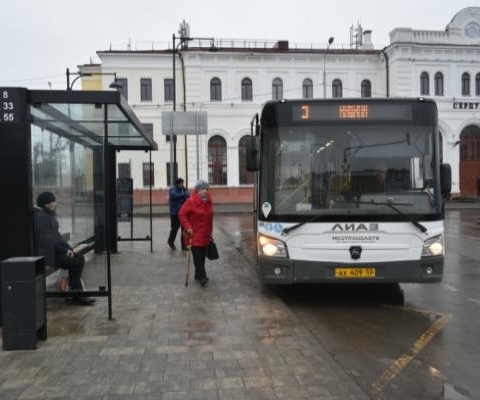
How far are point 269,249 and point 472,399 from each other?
12.3 feet

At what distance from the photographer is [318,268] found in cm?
784

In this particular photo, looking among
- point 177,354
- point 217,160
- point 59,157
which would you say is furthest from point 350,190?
point 217,160

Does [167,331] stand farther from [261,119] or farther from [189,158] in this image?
[189,158]

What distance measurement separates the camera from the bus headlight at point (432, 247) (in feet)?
25.7

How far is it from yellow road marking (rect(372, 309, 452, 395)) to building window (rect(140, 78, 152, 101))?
34.6 meters

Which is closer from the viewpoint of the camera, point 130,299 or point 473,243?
point 130,299

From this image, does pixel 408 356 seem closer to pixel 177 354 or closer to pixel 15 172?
pixel 177 354

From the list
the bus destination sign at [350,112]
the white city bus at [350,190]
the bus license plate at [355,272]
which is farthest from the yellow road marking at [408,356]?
the bus destination sign at [350,112]

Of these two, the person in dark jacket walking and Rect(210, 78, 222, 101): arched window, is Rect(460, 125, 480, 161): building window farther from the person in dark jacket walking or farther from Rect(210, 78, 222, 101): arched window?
the person in dark jacket walking

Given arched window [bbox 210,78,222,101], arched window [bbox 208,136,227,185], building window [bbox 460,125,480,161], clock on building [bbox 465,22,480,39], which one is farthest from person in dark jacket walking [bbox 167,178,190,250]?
clock on building [bbox 465,22,480,39]

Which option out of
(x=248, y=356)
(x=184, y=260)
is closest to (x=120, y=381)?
(x=248, y=356)

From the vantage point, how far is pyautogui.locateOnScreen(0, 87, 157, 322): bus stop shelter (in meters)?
6.58

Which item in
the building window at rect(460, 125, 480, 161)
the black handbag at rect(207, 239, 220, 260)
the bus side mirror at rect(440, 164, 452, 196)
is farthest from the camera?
the building window at rect(460, 125, 480, 161)

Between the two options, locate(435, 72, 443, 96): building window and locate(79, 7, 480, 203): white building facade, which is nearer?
locate(79, 7, 480, 203): white building facade
